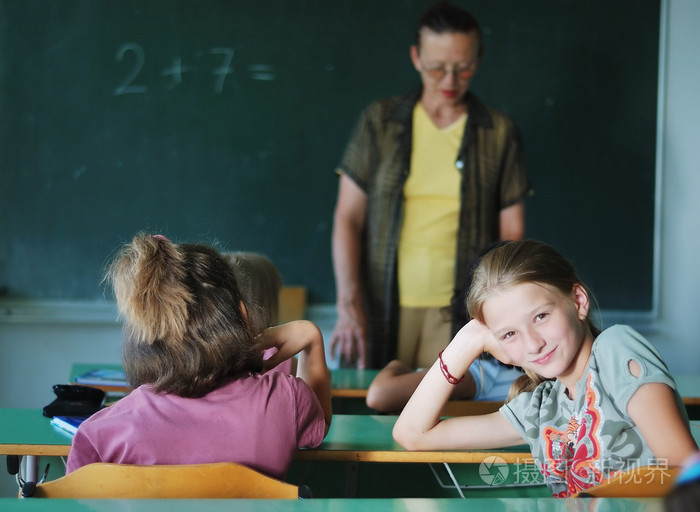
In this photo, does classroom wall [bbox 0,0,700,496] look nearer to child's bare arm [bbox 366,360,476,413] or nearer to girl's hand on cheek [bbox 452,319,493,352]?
child's bare arm [bbox 366,360,476,413]

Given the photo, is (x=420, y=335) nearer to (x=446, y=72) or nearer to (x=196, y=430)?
(x=446, y=72)

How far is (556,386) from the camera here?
5.36 feet

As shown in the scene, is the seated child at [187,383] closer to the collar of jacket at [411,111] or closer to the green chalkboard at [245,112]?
the collar of jacket at [411,111]

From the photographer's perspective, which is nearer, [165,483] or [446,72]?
[165,483]

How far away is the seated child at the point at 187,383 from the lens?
1.51m

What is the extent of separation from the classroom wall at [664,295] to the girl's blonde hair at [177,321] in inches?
88.8

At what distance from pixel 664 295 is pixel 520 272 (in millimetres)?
2710

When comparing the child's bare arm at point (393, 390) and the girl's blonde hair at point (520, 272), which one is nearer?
the girl's blonde hair at point (520, 272)

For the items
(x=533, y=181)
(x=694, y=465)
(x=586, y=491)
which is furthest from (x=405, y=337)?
(x=694, y=465)

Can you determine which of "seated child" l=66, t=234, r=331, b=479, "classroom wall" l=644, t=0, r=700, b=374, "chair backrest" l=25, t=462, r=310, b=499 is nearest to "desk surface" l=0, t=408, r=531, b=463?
"seated child" l=66, t=234, r=331, b=479

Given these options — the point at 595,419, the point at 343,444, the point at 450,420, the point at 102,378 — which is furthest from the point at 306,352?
the point at 102,378

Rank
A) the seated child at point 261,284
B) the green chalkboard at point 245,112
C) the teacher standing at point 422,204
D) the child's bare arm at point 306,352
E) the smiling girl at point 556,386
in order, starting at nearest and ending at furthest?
the smiling girl at point 556,386, the child's bare arm at point 306,352, the seated child at point 261,284, the teacher standing at point 422,204, the green chalkboard at point 245,112

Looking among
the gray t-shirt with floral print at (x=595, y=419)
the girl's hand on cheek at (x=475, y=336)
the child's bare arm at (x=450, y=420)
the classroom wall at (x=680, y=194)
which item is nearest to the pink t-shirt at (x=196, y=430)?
the child's bare arm at (x=450, y=420)

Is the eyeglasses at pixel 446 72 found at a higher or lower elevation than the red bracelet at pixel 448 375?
higher
